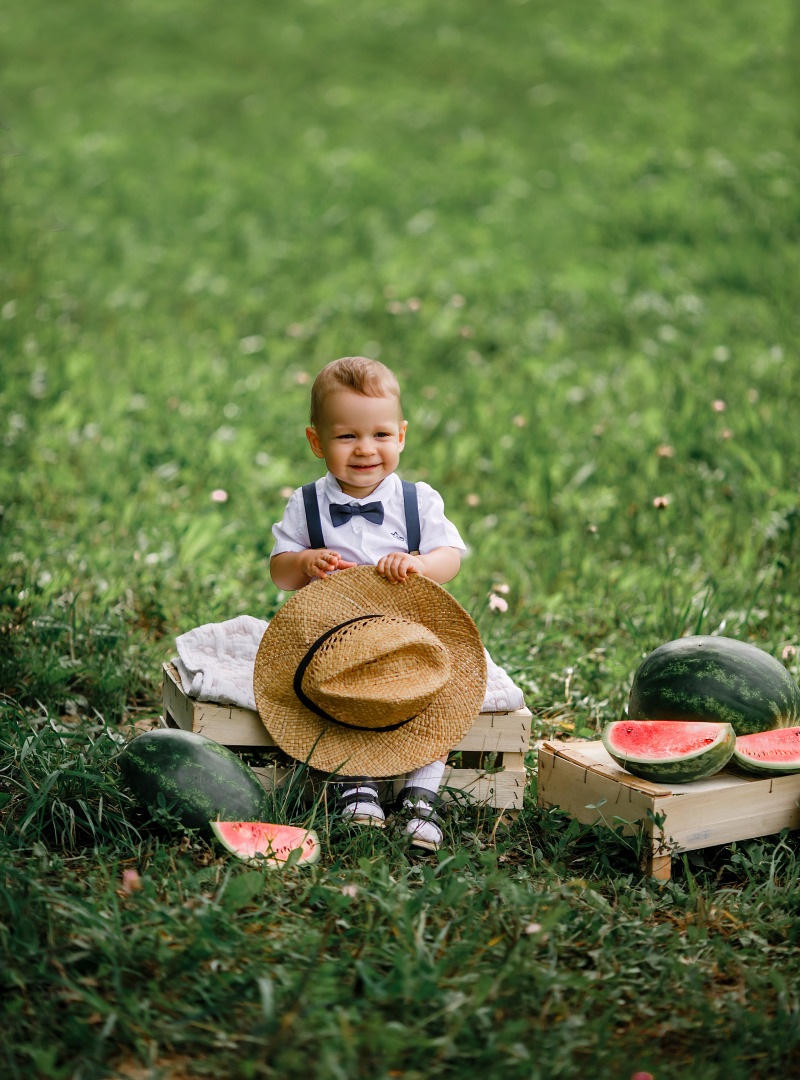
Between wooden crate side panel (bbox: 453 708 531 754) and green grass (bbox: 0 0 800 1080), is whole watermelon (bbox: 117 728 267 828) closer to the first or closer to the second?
green grass (bbox: 0 0 800 1080)

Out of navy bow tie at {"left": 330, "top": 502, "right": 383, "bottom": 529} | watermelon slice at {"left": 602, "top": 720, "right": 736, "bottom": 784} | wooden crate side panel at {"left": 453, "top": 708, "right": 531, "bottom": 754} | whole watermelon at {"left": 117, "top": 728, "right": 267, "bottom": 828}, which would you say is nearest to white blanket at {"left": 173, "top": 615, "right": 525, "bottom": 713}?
wooden crate side panel at {"left": 453, "top": 708, "right": 531, "bottom": 754}

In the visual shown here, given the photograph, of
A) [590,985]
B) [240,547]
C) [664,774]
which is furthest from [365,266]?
[590,985]

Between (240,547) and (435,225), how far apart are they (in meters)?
6.30

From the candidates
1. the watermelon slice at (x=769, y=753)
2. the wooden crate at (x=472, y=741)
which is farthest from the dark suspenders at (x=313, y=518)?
the watermelon slice at (x=769, y=753)

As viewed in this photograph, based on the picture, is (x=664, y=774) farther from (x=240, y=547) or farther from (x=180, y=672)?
(x=240, y=547)

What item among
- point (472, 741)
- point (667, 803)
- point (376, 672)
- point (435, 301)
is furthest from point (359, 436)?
point (435, 301)

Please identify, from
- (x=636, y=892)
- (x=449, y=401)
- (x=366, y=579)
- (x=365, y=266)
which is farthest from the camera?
(x=365, y=266)

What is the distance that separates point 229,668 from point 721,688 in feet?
5.87

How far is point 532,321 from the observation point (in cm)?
896

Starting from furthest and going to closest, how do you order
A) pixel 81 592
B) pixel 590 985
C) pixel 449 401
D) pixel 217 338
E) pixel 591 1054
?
1. pixel 217 338
2. pixel 449 401
3. pixel 81 592
4. pixel 590 985
5. pixel 591 1054

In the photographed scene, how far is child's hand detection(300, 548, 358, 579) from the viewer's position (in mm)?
3617

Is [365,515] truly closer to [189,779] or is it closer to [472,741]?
[472,741]

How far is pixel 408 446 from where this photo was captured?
275 inches

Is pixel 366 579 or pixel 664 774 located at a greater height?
pixel 366 579
